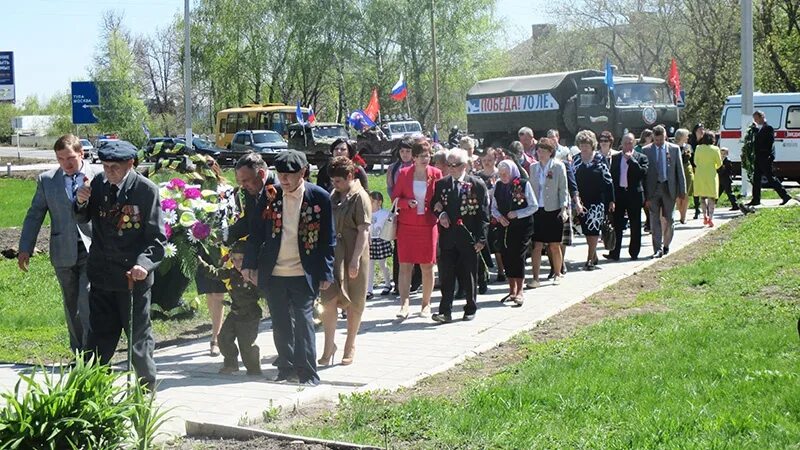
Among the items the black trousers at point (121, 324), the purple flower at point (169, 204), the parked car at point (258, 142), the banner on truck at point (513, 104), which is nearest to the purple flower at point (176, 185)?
the purple flower at point (169, 204)

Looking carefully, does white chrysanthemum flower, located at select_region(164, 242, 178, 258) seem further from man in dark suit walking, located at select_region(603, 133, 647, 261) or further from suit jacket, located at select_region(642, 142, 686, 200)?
suit jacket, located at select_region(642, 142, 686, 200)

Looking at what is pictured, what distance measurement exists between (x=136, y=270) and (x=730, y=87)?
4568 cm

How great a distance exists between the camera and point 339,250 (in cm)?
949

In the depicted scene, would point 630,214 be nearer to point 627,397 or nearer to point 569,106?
point 627,397

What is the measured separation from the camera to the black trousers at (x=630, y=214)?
1563cm

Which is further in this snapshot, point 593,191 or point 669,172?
point 669,172

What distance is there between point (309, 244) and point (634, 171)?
8287 mm

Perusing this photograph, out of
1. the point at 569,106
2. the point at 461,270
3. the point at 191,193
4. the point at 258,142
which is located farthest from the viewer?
the point at 258,142

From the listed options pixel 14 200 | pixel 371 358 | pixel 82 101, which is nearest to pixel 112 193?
pixel 371 358

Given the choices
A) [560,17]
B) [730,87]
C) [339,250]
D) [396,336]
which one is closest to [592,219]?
[396,336]

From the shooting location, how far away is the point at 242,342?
8.72m

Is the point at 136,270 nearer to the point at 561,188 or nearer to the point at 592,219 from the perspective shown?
the point at 561,188

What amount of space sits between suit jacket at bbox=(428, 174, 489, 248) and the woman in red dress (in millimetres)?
170

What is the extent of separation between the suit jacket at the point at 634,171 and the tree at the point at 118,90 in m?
54.0
